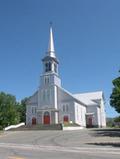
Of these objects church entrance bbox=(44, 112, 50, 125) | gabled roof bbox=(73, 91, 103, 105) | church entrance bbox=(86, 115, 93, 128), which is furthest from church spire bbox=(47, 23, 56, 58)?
church entrance bbox=(86, 115, 93, 128)

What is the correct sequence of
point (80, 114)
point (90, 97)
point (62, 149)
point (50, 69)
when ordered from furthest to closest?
point (90, 97), point (80, 114), point (50, 69), point (62, 149)

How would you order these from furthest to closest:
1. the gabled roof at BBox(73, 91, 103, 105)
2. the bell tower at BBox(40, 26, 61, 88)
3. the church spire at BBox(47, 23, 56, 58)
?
the gabled roof at BBox(73, 91, 103, 105)
the church spire at BBox(47, 23, 56, 58)
the bell tower at BBox(40, 26, 61, 88)

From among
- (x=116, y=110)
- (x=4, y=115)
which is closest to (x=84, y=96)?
(x=4, y=115)

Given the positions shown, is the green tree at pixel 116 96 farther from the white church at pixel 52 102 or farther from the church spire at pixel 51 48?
the church spire at pixel 51 48

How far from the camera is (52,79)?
57750 mm

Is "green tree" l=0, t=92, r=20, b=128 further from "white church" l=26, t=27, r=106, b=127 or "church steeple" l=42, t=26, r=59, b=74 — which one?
"church steeple" l=42, t=26, r=59, b=74

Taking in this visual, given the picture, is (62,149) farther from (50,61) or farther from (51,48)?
(51,48)

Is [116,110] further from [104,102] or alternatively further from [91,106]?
[104,102]

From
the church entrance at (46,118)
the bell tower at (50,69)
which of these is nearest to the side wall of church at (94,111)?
the bell tower at (50,69)

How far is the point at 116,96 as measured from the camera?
34562mm

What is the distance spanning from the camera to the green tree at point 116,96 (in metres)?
33.0

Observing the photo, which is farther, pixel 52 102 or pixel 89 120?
pixel 89 120

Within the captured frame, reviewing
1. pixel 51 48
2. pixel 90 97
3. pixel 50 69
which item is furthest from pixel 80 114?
pixel 51 48

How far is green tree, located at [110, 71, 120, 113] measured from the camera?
3300 cm
